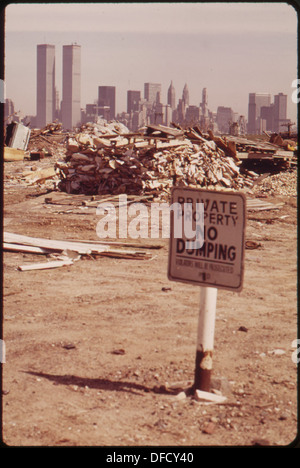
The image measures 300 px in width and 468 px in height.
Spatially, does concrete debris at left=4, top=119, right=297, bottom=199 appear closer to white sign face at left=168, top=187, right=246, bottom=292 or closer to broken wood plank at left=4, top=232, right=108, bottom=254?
broken wood plank at left=4, top=232, right=108, bottom=254

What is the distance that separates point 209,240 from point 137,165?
1543 centimetres

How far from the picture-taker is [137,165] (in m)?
18.6

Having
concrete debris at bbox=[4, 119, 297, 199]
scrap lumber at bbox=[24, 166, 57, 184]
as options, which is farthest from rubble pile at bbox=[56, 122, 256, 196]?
scrap lumber at bbox=[24, 166, 57, 184]

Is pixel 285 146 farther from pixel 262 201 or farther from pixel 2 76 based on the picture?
pixel 2 76

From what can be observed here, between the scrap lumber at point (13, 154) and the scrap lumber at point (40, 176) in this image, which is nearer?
A: the scrap lumber at point (40, 176)

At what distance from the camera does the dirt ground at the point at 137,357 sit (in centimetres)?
382

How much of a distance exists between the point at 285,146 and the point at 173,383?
962 inches

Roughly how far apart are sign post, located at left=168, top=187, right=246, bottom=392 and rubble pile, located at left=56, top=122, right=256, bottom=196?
48.0 ft

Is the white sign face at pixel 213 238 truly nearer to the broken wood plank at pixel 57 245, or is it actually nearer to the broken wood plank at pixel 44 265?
the broken wood plank at pixel 44 265

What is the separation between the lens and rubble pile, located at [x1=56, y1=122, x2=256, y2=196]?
61.0 ft

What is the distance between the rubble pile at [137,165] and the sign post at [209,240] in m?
14.6

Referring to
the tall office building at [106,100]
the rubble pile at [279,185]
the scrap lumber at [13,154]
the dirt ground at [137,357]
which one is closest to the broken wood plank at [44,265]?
the dirt ground at [137,357]

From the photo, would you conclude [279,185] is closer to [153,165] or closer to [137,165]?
[153,165]
